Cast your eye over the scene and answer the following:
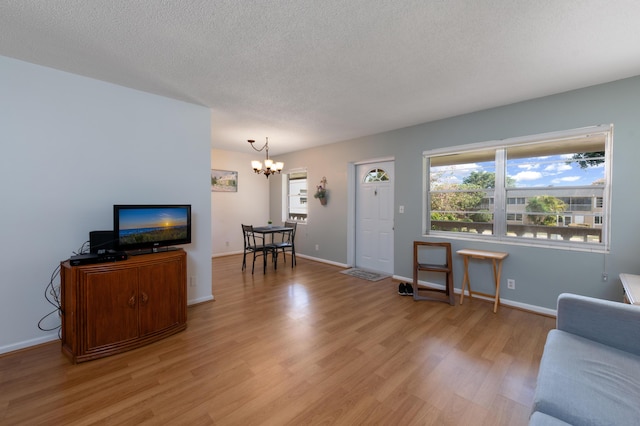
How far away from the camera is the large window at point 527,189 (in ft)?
9.22

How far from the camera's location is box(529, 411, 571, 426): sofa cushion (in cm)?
104

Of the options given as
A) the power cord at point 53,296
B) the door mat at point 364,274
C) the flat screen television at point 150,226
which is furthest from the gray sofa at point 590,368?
the power cord at point 53,296

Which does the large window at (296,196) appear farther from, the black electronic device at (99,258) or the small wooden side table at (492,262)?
the black electronic device at (99,258)

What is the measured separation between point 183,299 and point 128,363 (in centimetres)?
68

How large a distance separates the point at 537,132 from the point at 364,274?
3182 mm

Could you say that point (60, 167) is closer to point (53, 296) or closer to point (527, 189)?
point (53, 296)

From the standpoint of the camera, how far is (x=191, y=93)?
2.92 metres

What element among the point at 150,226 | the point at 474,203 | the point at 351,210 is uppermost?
the point at 474,203

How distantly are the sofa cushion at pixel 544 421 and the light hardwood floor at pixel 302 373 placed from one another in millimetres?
583

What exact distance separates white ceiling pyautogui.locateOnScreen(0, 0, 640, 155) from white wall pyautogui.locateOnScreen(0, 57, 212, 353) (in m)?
0.22

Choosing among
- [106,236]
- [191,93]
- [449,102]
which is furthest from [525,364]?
[191,93]

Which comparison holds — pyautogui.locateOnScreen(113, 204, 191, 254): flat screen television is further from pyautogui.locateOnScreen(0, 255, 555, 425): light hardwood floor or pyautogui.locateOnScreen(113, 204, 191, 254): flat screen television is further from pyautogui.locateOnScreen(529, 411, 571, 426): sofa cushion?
pyautogui.locateOnScreen(529, 411, 571, 426): sofa cushion

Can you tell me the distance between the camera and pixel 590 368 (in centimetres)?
136

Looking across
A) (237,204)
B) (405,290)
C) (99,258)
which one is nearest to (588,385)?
(405,290)
